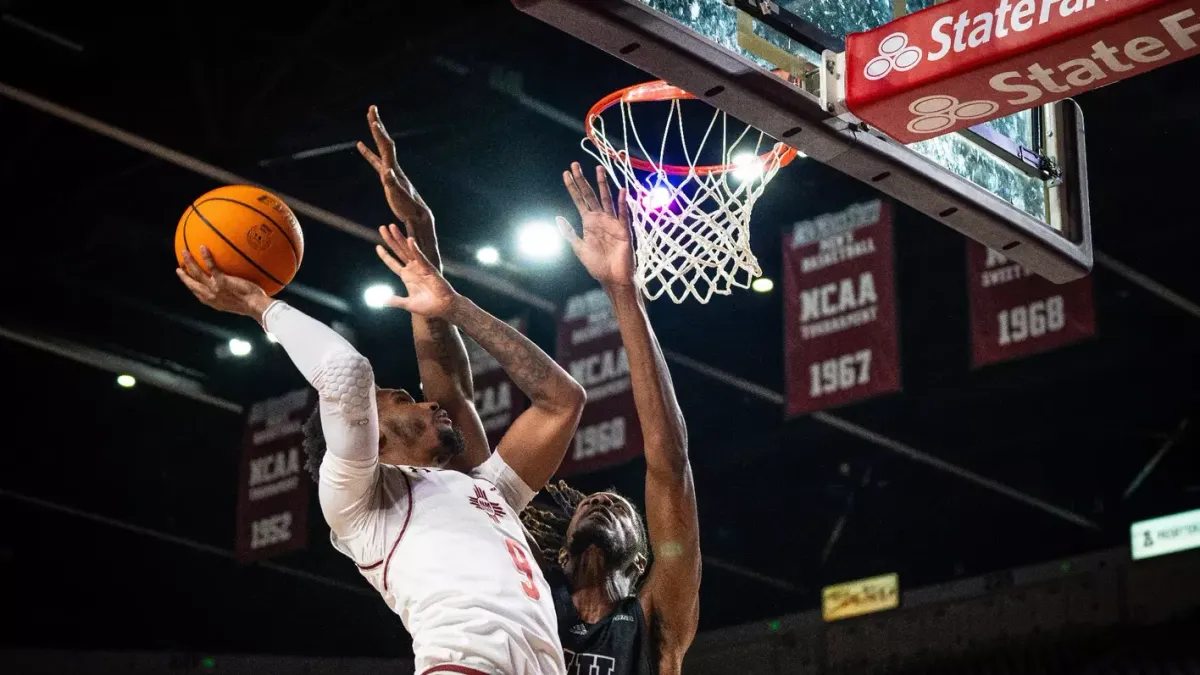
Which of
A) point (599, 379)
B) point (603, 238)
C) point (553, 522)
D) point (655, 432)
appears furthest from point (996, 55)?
point (599, 379)

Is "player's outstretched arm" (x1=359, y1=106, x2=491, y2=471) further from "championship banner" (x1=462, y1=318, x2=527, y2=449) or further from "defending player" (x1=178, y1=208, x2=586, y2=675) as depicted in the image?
"championship banner" (x1=462, y1=318, x2=527, y2=449)

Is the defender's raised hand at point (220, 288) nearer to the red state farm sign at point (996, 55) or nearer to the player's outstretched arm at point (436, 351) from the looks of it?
the player's outstretched arm at point (436, 351)

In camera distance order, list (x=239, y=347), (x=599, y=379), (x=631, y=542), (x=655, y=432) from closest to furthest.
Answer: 1. (x=655, y=432)
2. (x=631, y=542)
3. (x=599, y=379)
4. (x=239, y=347)

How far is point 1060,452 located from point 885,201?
4.78 meters

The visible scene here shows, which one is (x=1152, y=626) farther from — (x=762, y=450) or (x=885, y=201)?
(x=885, y=201)

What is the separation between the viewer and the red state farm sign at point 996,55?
13.0ft

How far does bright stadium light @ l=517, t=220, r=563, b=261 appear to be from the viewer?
1047 cm

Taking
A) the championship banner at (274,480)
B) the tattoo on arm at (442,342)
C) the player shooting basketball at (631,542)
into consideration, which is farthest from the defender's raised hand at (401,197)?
the championship banner at (274,480)

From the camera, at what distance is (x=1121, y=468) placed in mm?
13320

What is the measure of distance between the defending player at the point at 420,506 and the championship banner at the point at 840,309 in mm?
5137

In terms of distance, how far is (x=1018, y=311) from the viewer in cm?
919

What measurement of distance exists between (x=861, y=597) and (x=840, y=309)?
174 inches

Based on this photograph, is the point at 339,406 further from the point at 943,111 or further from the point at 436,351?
the point at 943,111

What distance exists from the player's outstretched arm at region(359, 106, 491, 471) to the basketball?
640mm
